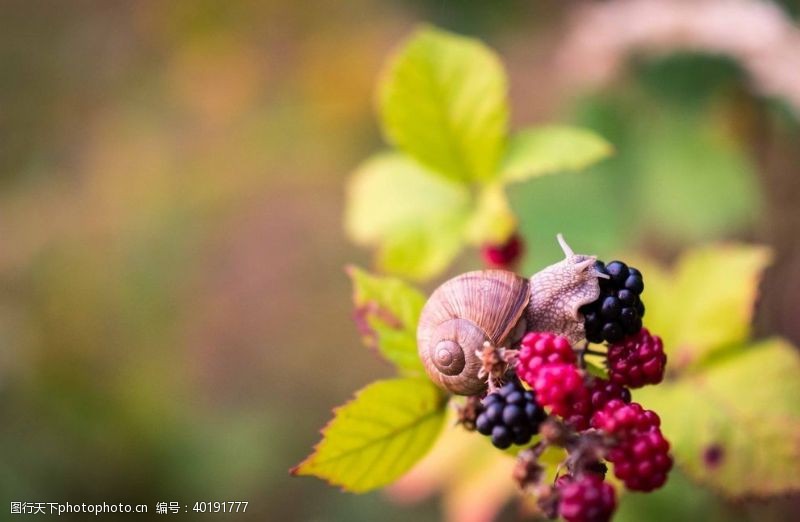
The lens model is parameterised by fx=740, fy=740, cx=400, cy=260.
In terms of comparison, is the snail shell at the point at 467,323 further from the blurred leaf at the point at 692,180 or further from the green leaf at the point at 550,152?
the blurred leaf at the point at 692,180

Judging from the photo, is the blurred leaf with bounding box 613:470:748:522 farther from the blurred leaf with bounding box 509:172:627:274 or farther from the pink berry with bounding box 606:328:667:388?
the pink berry with bounding box 606:328:667:388

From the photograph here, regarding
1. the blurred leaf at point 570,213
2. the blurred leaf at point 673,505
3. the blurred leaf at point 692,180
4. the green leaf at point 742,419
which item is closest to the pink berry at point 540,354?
the green leaf at point 742,419

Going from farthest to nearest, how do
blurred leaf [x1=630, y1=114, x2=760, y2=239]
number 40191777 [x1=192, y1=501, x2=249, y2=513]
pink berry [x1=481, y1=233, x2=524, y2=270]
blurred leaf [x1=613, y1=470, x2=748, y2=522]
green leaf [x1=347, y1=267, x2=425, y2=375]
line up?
number 40191777 [x1=192, y1=501, x2=249, y2=513]
blurred leaf [x1=630, y1=114, x2=760, y2=239]
blurred leaf [x1=613, y1=470, x2=748, y2=522]
pink berry [x1=481, y1=233, x2=524, y2=270]
green leaf [x1=347, y1=267, x2=425, y2=375]

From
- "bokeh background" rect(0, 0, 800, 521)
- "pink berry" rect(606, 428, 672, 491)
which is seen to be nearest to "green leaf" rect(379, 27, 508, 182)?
"pink berry" rect(606, 428, 672, 491)

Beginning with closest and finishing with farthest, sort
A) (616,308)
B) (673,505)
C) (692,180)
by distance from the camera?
1. (616,308)
2. (673,505)
3. (692,180)

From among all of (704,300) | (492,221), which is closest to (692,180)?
(704,300)

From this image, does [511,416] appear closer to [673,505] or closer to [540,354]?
[540,354]

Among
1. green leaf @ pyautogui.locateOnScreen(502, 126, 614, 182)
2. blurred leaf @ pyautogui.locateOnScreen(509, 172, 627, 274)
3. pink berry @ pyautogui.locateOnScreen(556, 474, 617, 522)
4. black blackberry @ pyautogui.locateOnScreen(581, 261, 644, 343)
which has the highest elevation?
blurred leaf @ pyautogui.locateOnScreen(509, 172, 627, 274)
